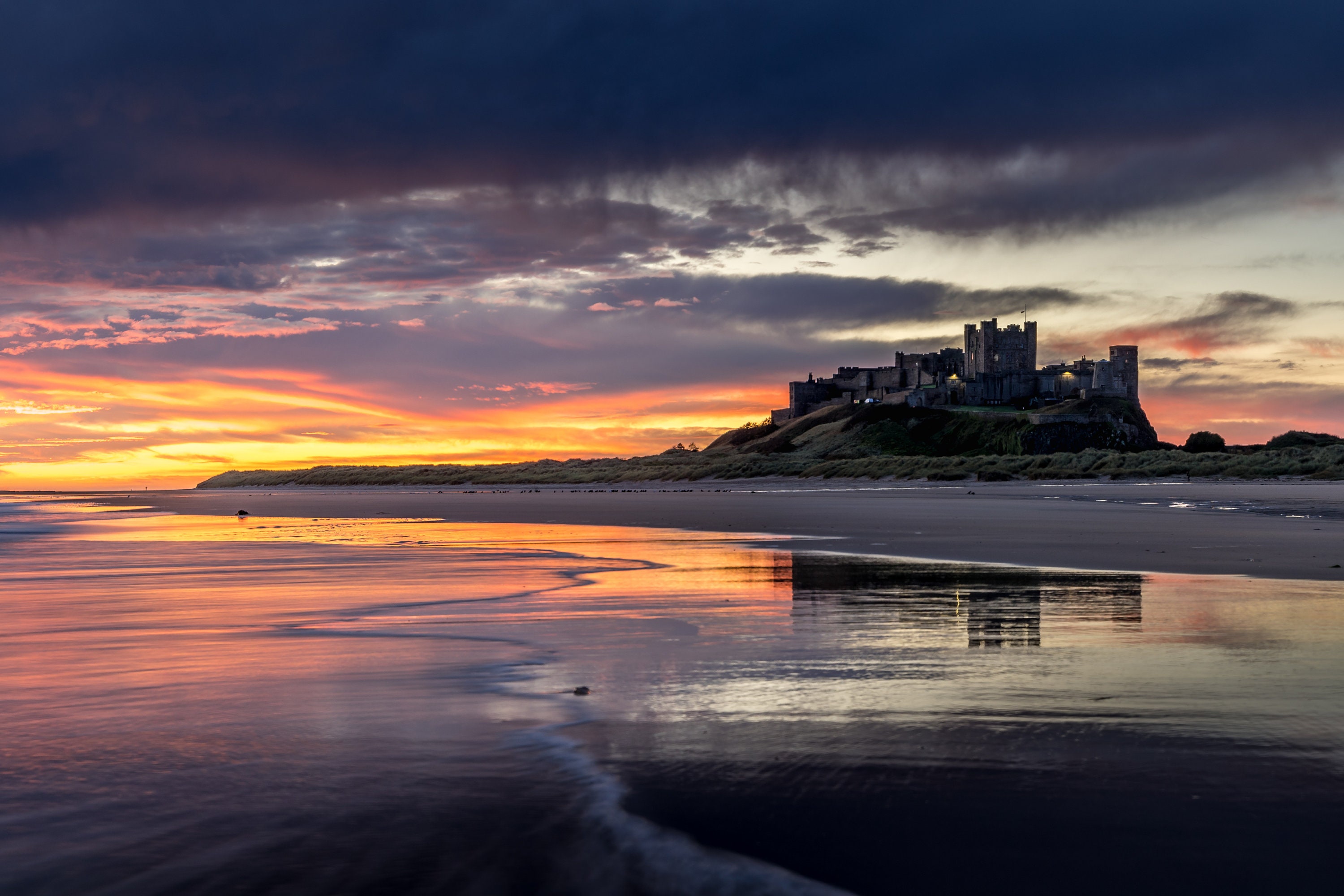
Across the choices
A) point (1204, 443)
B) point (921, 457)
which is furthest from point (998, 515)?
point (1204, 443)

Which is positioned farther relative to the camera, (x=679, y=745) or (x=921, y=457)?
(x=921, y=457)

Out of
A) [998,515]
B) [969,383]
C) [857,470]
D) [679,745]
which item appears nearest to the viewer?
[679,745]

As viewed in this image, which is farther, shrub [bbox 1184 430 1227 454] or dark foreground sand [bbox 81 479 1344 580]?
shrub [bbox 1184 430 1227 454]

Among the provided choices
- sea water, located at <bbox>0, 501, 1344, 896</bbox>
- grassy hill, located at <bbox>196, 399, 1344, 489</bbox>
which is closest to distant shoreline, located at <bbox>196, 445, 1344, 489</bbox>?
grassy hill, located at <bbox>196, 399, 1344, 489</bbox>

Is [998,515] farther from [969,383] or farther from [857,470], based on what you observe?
[969,383]

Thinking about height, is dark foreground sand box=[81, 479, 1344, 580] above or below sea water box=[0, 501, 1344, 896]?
above

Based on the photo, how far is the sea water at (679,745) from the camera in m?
3.29

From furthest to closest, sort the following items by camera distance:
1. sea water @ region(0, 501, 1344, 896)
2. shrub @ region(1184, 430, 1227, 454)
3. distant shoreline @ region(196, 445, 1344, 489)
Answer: shrub @ region(1184, 430, 1227, 454)
distant shoreline @ region(196, 445, 1344, 489)
sea water @ region(0, 501, 1344, 896)

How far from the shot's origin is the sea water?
329 cm

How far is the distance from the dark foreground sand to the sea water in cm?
446

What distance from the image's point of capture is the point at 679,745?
4613mm

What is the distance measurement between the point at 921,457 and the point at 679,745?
3208 inches

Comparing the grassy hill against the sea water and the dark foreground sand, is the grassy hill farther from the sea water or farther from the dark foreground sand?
the sea water

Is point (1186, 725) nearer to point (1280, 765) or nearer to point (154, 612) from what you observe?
point (1280, 765)
